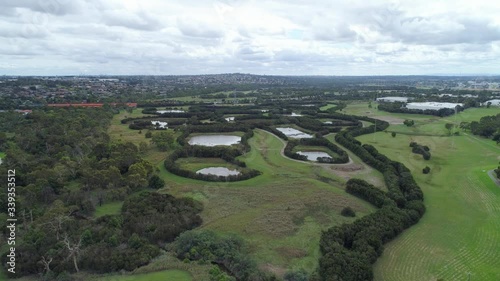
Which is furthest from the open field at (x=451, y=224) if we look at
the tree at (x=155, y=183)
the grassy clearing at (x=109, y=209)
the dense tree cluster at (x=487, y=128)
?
the tree at (x=155, y=183)

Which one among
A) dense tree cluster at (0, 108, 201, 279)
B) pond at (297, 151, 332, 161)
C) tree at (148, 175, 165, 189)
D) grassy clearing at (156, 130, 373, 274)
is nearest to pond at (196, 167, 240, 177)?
grassy clearing at (156, 130, 373, 274)

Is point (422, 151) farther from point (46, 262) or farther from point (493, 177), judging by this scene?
point (46, 262)

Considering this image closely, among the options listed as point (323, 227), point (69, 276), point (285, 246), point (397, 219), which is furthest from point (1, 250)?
point (397, 219)

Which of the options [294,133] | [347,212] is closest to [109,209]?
[347,212]

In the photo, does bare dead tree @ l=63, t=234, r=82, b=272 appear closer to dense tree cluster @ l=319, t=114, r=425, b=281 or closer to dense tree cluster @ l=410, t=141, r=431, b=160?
dense tree cluster @ l=319, t=114, r=425, b=281

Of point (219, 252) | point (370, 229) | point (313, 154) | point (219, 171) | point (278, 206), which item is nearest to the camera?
point (219, 252)
